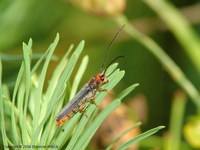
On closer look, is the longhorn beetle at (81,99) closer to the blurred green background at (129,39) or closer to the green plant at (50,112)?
the green plant at (50,112)

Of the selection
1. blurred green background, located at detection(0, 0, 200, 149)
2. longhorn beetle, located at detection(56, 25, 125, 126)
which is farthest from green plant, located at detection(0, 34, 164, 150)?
blurred green background, located at detection(0, 0, 200, 149)

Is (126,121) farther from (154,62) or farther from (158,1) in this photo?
(154,62)

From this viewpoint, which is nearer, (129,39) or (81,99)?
(81,99)

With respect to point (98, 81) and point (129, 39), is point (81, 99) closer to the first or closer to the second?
point (98, 81)

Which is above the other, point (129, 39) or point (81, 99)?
point (129, 39)

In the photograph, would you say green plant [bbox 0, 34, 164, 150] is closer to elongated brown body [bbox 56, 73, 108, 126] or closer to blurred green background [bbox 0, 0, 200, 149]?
elongated brown body [bbox 56, 73, 108, 126]

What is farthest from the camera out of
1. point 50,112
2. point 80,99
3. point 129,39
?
point 129,39

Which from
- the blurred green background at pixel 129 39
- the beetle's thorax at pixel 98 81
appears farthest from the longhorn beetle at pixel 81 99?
the blurred green background at pixel 129 39

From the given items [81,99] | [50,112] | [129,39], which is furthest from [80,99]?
[129,39]

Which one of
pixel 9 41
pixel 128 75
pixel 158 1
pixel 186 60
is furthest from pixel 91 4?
pixel 186 60
